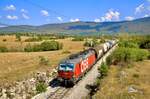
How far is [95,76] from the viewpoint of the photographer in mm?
49656

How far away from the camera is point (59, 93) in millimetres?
38719

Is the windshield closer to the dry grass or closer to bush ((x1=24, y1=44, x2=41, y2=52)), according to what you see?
the dry grass

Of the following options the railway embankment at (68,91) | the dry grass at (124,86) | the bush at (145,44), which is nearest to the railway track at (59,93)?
the railway embankment at (68,91)

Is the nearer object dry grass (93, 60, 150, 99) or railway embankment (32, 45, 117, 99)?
dry grass (93, 60, 150, 99)

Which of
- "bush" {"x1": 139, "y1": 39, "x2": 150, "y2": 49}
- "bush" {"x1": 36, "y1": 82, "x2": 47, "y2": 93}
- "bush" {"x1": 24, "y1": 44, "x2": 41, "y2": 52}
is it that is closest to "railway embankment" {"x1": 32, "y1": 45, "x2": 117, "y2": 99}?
"bush" {"x1": 36, "y1": 82, "x2": 47, "y2": 93}

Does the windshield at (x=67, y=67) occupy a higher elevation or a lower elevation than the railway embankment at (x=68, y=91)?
higher

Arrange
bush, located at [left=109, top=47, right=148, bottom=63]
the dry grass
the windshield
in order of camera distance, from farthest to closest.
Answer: bush, located at [left=109, top=47, right=148, bottom=63], the windshield, the dry grass

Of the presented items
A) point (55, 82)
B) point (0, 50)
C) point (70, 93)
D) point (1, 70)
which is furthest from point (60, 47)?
point (70, 93)

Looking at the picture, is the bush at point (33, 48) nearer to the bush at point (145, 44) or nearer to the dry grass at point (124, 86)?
the bush at point (145, 44)

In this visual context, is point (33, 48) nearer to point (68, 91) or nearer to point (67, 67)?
point (67, 67)

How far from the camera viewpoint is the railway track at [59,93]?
3688cm

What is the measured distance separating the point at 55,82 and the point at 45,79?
142 centimetres

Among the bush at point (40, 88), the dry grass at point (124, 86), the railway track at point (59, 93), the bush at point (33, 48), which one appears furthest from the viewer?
the bush at point (33, 48)

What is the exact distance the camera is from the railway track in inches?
1452
